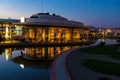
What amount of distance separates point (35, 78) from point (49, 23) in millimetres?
59596

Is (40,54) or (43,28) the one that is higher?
(43,28)

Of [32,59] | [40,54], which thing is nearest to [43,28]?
[40,54]

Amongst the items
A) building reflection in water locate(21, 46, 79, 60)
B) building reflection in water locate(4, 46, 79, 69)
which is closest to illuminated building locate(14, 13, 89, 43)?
building reflection in water locate(21, 46, 79, 60)

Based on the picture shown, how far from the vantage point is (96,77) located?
55.5 feet

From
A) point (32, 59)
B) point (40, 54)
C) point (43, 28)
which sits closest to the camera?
point (32, 59)

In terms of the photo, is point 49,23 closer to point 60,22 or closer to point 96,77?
point 60,22

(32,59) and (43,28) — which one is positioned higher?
(43,28)

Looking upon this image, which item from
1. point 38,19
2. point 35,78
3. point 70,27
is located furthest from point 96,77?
point 70,27

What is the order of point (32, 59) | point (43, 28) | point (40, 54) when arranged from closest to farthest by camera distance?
point (32, 59) < point (40, 54) < point (43, 28)

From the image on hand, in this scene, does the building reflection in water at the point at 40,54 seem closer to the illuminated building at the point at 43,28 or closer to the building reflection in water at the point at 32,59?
the building reflection in water at the point at 32,59

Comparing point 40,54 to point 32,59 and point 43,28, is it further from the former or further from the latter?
point 43,28

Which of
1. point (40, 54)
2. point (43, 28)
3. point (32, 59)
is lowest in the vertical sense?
point (32, 59)

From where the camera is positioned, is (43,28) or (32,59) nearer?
(32,59)

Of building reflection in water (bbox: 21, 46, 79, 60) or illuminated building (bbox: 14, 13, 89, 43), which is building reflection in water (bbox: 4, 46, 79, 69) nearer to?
building reflection in water (bbox: 21, 46, 79, 60)
